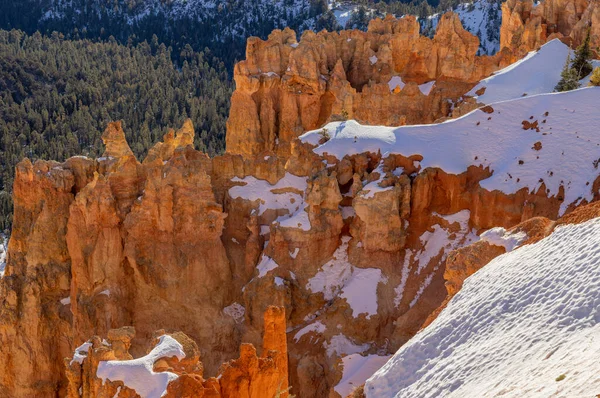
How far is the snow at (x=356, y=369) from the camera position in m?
25.4

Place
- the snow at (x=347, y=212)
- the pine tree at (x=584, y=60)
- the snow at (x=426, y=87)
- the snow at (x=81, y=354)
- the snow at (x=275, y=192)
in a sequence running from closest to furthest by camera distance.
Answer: the snow at (x=81, y=354)
the snow at (x=347, y=212)
the snow at (x=275, y=192)
the pine tree at (x=584, y=60)
the snow at (x=426, y=87)

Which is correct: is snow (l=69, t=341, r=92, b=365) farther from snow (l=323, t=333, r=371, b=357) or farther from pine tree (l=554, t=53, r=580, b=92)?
pine tree (l=554, t=53, r=580, b=92)

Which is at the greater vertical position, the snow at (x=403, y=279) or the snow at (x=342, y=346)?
the snow at (x=403, y=279)

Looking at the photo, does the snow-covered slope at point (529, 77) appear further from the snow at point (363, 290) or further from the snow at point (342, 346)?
the snow at point (342, 346)

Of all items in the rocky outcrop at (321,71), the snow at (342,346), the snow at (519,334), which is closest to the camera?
the snow at (519,334)

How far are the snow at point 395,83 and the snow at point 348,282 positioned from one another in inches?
790

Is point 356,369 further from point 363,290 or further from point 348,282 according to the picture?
point 348,282

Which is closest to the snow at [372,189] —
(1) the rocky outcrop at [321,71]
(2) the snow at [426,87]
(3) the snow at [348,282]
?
(3) the snow at [348,282]

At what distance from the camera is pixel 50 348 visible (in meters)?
32.3

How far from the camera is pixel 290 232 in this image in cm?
2950

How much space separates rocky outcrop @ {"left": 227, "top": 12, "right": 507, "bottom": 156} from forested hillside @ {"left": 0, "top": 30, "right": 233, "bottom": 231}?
122 feet

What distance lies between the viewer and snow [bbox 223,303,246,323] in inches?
1185

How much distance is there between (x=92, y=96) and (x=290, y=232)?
97477 mm

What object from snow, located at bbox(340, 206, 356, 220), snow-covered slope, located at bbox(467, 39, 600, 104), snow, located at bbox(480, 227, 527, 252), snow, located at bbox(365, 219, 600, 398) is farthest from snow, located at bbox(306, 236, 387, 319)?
snow-covered slope, located at bbox(467, 39, 600, 104)
